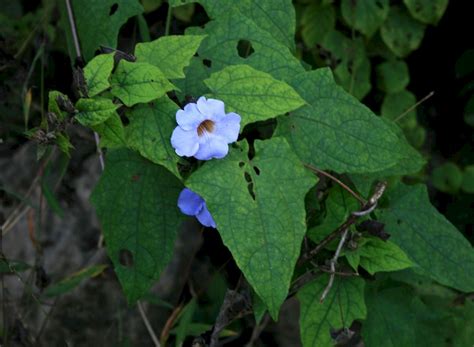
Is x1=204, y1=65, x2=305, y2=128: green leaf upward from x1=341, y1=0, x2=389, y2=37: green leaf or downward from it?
upward

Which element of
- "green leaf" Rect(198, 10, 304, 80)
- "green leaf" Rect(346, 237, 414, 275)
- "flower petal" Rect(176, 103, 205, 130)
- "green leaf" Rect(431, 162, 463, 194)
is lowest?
"green leaf" Rect(431, 162, 463, 194)

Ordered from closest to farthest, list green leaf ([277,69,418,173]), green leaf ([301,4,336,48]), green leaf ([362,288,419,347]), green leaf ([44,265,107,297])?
green leaf ([277,69,418,173]), green leaf ([362,288,419,347]), green leaf ([44,265,107,297]), green leaf ([301,4,336,48])

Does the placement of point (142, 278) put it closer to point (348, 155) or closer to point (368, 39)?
point (348, 155)

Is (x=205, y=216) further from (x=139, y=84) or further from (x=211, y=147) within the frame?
(x=139, y=84)

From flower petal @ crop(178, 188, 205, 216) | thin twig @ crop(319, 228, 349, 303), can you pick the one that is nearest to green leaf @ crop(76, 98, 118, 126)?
flower petal @ crop(178, 188, 205, 216)

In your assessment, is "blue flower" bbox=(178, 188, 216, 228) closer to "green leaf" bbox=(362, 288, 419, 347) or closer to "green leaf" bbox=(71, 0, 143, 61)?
"green leaf" bbox=(71, 0, 143, 61)

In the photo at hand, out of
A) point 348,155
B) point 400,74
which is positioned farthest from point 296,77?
point 400,74

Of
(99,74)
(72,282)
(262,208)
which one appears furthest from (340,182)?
(72,282)
